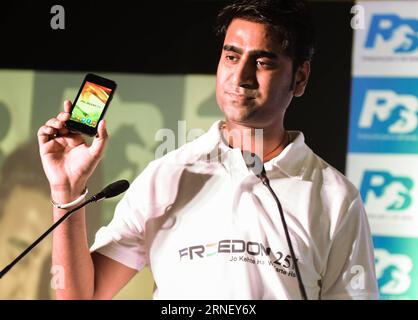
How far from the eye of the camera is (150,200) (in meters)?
1.71

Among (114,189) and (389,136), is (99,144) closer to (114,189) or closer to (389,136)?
(114,189)

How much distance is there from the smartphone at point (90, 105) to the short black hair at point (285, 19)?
0.41 m

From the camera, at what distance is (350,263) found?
163 cm

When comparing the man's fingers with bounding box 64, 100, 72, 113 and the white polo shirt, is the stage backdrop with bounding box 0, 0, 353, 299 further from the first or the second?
the man's fingers with bounding box 64, 100, 72, 113

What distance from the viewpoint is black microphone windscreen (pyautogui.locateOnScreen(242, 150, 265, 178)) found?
170 centimetres

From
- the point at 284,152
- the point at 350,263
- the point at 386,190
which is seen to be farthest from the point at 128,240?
the point at 386,190

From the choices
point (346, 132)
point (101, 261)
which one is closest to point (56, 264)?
point (101, 261)

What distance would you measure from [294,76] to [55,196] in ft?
2.43

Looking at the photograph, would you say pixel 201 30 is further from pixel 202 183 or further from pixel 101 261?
pixel 101 261

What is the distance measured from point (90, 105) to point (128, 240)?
383mm

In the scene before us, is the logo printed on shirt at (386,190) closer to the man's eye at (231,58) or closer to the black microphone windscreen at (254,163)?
the black microphone windscreen at (254,163)

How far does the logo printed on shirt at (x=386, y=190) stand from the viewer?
2.00m

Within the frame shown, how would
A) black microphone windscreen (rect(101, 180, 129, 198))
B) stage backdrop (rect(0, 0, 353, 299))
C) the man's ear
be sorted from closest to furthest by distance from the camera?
black microphone windscreen (rect(101, 180, 129, 198)) < the man's ear < stage backdrop (rect(0, 0, 353, 299))

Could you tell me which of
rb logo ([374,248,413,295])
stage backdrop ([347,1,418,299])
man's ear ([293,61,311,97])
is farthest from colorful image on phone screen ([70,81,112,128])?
rb logo ([374,248,413,295])
